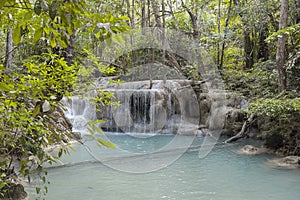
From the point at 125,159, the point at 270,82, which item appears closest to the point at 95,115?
the point at 125,159

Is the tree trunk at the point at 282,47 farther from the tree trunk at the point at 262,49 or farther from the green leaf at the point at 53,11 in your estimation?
the green leaf at the point at 53,11

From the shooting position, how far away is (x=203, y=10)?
11.0 metres

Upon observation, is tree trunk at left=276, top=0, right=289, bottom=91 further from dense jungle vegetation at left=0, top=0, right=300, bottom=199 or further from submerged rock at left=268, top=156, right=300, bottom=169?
submerged rock at left=268, top=156, right=300, bottom=169

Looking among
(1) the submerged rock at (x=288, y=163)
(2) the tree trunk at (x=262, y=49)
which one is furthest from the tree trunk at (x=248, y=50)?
(1) the submerged rock at (x=288, y=163)

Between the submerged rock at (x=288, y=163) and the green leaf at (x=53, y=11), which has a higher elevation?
the green leaf at (x=53, y=11)

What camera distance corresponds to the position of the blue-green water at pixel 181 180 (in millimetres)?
3377

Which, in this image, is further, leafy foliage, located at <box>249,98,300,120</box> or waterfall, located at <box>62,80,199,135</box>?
waterfall, located at <box>62,80,199,135</box>

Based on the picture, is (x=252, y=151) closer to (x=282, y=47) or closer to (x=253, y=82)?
(x=282, y=47)

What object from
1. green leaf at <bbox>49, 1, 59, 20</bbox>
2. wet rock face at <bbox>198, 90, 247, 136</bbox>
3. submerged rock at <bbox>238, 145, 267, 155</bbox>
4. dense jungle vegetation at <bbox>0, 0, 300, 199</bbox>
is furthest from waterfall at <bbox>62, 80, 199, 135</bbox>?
green leaf at <bbox>49, 1, 59, 20</bbox>

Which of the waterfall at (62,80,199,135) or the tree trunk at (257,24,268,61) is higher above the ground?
the tree trunk at (257,24,268,61)

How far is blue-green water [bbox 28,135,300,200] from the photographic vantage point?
3.38 meters

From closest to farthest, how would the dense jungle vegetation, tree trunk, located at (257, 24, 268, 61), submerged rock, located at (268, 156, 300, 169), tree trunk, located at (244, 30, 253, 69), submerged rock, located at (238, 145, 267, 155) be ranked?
1. the dense jungle vegetation
2. submerged rock, located at (268, 156, 300, 169)
3. submerged rock, located at (238, 145, 267, 155)
4. tree trunk, located at (257, 24, 268, 61)
5. tree trunk, located at (244, 30, 253, 69)

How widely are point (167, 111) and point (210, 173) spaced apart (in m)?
4.73

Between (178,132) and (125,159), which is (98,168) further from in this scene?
(178,132)
